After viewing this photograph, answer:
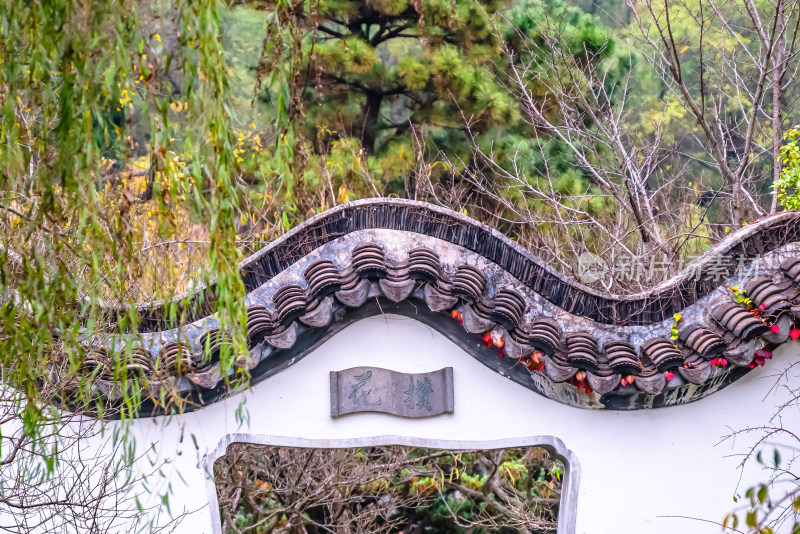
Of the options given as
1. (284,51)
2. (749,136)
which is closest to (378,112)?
(749,136)

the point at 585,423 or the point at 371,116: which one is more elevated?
the point at 371,116

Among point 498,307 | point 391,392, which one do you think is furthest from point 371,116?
point 498,307

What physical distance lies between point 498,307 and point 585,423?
734mm

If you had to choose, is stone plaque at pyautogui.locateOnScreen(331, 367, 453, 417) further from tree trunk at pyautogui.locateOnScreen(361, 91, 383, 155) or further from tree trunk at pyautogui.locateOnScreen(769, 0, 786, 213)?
tree trunk at pyautogui.locateOnScreen(361, 91, 383, 155)

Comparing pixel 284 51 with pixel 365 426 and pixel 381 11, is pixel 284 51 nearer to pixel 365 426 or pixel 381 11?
pixel 365 426

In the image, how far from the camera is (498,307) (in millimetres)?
3617

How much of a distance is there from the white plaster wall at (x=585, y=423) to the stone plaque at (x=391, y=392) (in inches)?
1.6

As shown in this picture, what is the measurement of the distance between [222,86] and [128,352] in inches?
29.8

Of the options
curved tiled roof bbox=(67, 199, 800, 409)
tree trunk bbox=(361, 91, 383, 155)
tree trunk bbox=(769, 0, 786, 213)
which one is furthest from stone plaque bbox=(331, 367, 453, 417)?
tree trunk bbox=(361, 91, 383, 155)

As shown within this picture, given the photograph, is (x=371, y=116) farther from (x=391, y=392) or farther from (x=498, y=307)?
(x=498, y=307)

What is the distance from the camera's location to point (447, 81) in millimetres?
8727

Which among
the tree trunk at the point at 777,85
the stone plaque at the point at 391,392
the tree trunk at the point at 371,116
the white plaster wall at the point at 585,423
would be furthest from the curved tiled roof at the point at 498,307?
the tree trunk at the point at 371,116

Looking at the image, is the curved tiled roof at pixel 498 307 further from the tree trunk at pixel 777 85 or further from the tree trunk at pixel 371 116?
the tree trunk at pixel 371 116

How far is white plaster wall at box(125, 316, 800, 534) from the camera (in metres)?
3.83
